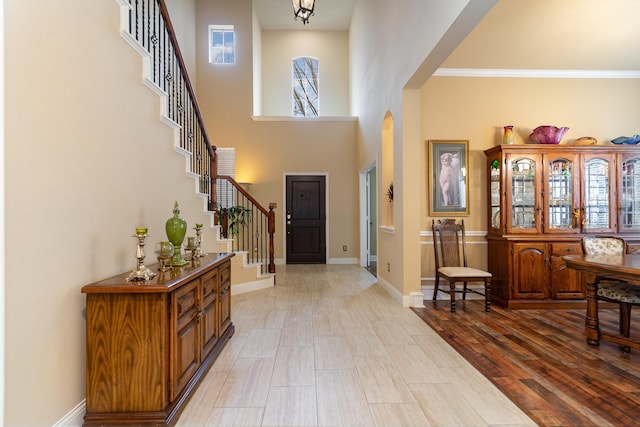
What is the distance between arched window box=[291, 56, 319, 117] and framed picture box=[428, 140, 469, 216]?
182 inches

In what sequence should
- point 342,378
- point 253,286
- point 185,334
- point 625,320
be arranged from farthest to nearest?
point 253,286
point 625,320
point 342,378
point 185,334

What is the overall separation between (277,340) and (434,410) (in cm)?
147

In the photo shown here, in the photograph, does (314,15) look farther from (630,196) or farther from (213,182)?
(630,196)

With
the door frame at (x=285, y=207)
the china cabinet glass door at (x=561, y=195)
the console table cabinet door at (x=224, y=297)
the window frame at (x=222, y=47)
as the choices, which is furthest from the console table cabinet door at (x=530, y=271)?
the window frame at (x=222, y=47)

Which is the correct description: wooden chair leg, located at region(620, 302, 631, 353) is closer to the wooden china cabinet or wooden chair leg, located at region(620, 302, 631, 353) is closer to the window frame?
the wooden china cabinet

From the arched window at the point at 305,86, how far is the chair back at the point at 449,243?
5.17 metres

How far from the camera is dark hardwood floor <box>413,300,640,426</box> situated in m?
1.85

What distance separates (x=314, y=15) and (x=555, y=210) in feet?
21.9

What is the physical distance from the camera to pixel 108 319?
5.47 feet

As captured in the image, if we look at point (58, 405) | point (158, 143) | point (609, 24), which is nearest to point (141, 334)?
point (58, 405)

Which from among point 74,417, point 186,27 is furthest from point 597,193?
point 186,27

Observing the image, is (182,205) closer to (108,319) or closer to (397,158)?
(108,319)

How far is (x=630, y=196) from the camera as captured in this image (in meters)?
4.04

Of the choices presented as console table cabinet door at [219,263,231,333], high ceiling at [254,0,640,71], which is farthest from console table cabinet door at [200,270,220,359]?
high ceiling at [254,0,640,71]
